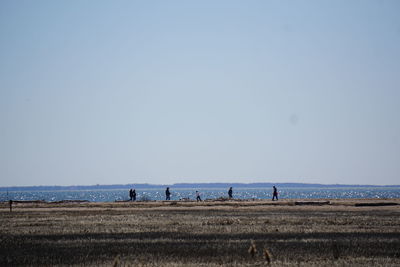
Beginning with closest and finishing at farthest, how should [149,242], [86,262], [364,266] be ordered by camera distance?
[364,266], [86,262], [149,242]

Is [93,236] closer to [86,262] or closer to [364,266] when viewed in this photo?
[86,262]

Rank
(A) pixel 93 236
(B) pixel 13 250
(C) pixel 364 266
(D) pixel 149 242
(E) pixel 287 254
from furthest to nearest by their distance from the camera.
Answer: (A) pixel 93 236, (D) pixel 149 242, (B) pixel 13 250, (E) pixel 287 254, (C) pixel 364 266

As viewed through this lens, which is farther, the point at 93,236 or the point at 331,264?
the point at 93,236

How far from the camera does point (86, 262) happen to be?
21.4 meters

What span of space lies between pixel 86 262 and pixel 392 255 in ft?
32.2

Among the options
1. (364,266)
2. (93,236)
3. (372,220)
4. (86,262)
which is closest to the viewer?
(364,266)

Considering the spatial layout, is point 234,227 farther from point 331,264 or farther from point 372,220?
point 331,264

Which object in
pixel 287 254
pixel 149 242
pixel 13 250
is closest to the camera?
pixel 287 254

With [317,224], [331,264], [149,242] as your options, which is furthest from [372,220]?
[331,264]

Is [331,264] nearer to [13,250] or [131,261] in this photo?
[131,261]

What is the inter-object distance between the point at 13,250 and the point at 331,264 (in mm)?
11352

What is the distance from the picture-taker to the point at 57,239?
29016mm

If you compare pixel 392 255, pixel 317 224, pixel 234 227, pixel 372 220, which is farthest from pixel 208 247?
pixel 372 220

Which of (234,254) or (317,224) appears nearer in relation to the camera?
(234,254)
